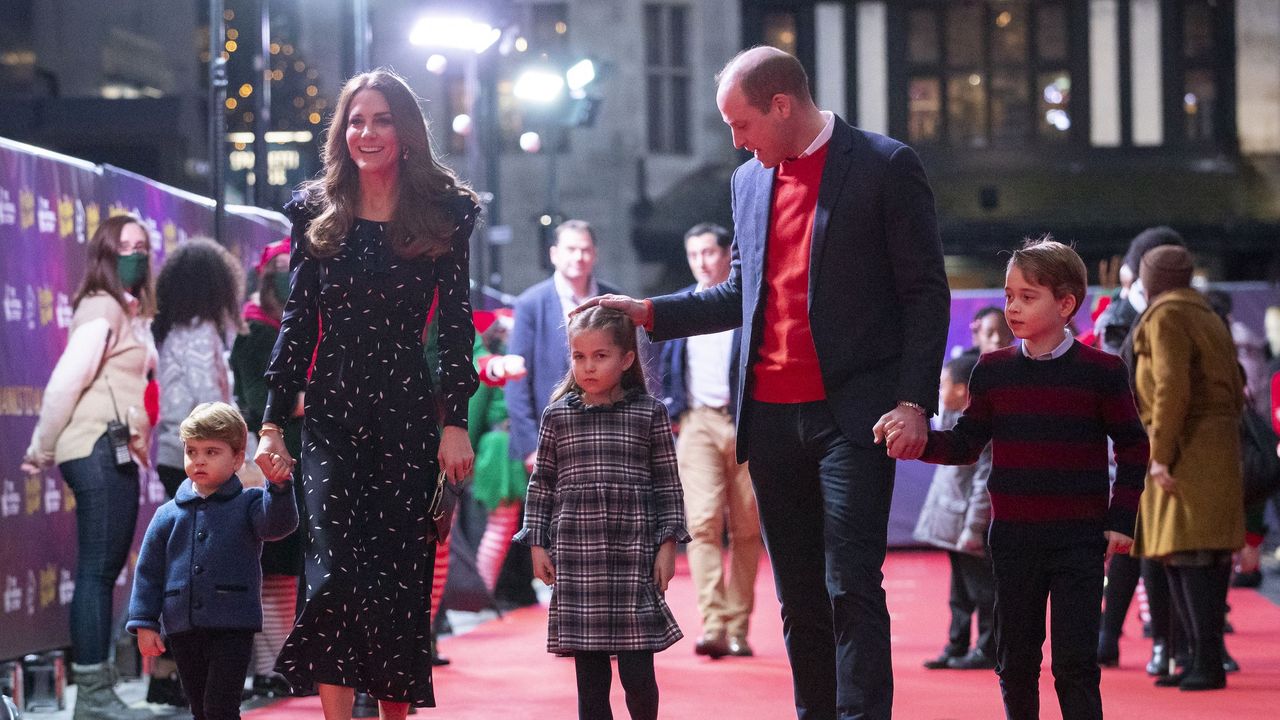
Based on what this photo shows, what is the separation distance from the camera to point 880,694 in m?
4.15

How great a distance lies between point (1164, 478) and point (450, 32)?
908 centimetres

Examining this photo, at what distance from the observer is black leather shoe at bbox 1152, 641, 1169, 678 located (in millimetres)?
7078

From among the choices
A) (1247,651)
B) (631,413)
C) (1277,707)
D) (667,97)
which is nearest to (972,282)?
(667,97)

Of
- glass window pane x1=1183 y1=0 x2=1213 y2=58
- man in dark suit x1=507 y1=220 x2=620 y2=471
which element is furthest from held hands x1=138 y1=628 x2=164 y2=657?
glass window pane x1=1183 y1=0 x2=1213 y2=58

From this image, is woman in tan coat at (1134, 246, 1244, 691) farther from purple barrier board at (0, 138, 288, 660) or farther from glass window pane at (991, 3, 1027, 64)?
glass window pane at (991, 3, 1027, 64)

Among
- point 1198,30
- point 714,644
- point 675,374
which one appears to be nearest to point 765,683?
point 714,644

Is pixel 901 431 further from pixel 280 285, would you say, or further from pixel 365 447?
pixel 280 285

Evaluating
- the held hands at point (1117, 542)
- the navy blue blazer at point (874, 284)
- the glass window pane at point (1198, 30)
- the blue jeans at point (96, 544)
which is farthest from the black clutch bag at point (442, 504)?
the glass window pane at point (1198, 30)

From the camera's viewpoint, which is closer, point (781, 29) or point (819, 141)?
point (819, 141)

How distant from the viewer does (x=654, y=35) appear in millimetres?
25141

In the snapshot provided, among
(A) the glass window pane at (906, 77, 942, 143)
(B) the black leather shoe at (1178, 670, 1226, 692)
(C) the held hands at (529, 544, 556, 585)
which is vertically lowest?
(B) the black leather shoe at (1178, 670, 1226, 692)

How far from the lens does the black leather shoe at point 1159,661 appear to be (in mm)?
7078

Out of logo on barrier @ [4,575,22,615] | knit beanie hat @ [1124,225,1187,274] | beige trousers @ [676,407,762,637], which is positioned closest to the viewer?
logo on barrier @ [4,575,22,615]

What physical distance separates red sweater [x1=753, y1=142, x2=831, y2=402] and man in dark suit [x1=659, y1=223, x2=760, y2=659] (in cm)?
341
